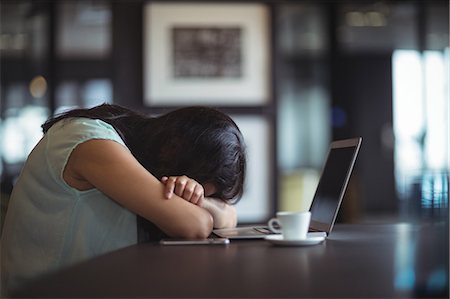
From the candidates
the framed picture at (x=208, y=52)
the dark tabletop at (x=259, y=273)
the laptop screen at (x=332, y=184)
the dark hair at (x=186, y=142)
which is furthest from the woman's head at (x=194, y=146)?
the framed picture at (x=208, y=52)

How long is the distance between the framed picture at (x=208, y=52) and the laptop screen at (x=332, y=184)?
2858mm

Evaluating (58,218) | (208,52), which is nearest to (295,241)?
(58,218)

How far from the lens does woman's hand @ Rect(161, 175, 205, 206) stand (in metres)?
1.67

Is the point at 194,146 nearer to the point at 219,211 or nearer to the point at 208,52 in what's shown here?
the point at 219,211

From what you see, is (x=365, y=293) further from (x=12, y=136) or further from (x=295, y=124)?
(x=295, y=124)

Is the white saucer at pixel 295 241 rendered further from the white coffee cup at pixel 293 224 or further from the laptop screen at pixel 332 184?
the laptop screen at pixel 332 184

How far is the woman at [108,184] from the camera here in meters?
1.64

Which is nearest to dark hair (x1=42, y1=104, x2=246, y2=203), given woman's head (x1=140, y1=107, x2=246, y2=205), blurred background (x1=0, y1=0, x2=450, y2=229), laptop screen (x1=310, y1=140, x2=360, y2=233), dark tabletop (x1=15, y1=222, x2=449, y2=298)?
woman's head (x1=140, y1=107, x2=246, y2=205)

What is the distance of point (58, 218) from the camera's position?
1687mm

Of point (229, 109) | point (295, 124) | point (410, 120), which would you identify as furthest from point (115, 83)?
point (410, 120)

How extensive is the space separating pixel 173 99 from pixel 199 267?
3725mm

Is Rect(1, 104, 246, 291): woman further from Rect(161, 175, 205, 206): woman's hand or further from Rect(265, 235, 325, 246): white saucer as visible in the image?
Rect(265, 235, 325, 246): white saucer

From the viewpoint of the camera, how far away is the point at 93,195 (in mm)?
1717

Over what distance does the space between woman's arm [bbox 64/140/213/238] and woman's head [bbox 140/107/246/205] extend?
179 millimetres
